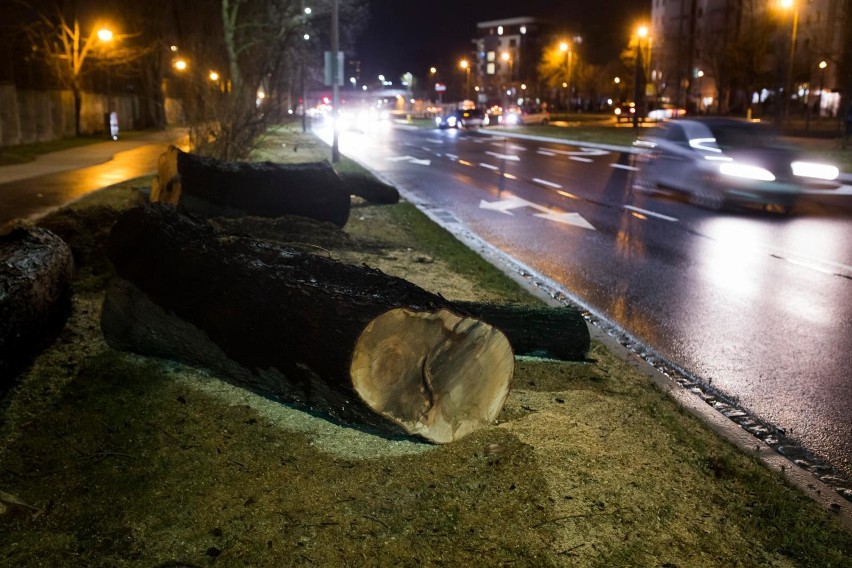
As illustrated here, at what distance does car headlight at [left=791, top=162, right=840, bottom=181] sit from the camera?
1379cm

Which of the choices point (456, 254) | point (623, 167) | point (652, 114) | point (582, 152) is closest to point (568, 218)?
point (456, 254)

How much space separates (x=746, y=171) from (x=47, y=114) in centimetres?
2762

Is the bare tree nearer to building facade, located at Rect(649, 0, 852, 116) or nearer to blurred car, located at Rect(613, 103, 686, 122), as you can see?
building facade, located at Rect(649, 0, 852, 116)

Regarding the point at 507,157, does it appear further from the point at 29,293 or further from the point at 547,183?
the point at 29,293

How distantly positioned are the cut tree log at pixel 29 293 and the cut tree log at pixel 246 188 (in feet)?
11.7

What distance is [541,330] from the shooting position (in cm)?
531

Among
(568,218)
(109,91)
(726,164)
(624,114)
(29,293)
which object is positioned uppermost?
(109,91)

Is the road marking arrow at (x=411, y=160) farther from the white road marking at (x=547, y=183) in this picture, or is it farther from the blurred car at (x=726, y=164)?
the blurred car at (x=726, y=164)

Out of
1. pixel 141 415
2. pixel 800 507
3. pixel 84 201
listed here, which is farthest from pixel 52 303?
pixel 84 201

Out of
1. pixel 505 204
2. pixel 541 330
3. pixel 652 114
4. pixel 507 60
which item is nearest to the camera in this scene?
pixel 541 330

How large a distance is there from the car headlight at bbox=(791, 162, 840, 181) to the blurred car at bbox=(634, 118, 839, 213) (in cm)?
2

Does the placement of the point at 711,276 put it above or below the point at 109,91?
below

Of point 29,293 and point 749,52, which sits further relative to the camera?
point 749,52

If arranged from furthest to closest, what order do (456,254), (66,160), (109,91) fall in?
(109,91), (66,160), (456,254)
